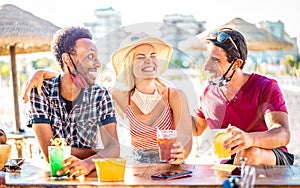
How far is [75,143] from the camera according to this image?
10.3 ft

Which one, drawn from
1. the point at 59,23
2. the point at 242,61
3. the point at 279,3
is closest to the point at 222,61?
the point at 242,61

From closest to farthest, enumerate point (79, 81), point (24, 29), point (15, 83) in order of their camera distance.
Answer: point (79, 81) → point (24, 29) → point (15, 83)

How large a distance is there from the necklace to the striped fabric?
6cm

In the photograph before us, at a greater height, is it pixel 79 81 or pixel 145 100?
pixel 79 81

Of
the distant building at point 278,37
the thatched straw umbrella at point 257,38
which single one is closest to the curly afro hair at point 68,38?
the thatched straw umbrella at point 257,38

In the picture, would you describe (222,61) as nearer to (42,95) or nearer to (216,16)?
(42,95)

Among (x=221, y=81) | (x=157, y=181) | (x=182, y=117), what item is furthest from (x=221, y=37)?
(x=157, y=181)

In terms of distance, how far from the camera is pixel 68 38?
319 centimetres

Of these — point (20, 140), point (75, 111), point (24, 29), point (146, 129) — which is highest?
point (24, 29)

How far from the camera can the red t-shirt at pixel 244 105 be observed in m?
3.29

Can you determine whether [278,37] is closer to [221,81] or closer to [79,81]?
[221,81]

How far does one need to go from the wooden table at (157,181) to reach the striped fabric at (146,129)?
0.36 m

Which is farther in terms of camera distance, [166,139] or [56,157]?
[166,139]

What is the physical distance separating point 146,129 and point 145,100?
163 millimetres
